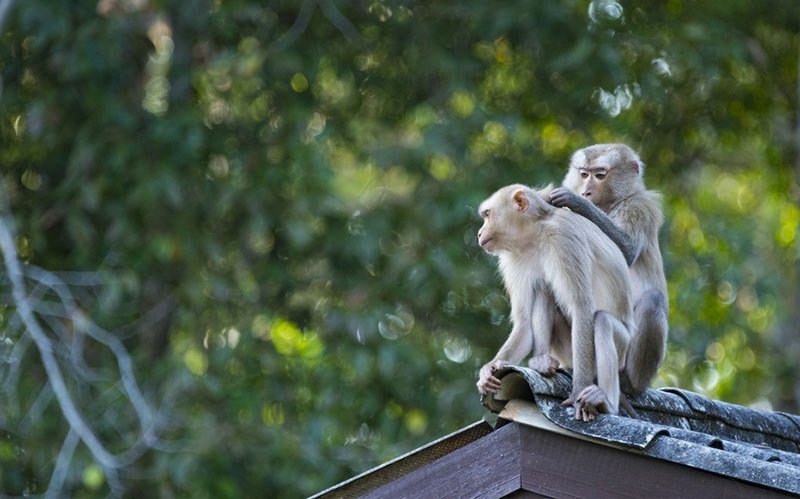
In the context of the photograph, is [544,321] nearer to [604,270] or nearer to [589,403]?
[604,270]

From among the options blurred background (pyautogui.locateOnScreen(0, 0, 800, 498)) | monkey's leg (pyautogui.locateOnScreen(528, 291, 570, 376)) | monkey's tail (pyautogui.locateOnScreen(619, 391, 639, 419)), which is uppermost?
monkey's leg (pyautogui.locateOnScreen(528, 291, 570, 376))

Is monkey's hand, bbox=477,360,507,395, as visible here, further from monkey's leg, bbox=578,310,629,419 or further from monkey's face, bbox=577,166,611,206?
monkey's face, bbox=577,166,611,206

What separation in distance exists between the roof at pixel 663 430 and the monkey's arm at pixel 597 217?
59cm

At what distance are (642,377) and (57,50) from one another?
7.09m

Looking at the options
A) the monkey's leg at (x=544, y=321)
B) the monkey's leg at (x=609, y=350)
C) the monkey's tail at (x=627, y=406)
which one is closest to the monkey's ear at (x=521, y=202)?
the monkey's leg at (x=544, y=321)

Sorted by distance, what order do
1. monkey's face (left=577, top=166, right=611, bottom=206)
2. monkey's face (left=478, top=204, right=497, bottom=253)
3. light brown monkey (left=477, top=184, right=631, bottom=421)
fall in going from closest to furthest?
light brown monkey (left=477, top=184, right=631, bottom=421), monkey's face (left=478, top=204, right=497, bottom=253), monkey's face (left=577, top=166, right=611, bottom=206)

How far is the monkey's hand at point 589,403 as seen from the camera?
4031 millimetres

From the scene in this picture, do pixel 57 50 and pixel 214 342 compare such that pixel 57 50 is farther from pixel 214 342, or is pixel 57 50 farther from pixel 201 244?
pixel 214 342

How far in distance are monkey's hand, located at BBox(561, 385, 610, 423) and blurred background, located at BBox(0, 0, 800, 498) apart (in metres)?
6.10

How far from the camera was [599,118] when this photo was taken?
449 inches

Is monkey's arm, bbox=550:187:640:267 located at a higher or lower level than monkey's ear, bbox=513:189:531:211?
lower

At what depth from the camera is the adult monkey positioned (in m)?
5.27

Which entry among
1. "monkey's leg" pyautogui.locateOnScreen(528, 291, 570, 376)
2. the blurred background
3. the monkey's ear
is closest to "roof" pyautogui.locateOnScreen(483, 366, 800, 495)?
"monkey's leg" pyautogui.locateOnScreen(528, 291, 570, 376)

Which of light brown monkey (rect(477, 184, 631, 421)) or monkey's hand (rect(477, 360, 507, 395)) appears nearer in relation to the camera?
monkey's hand (rect(477, 360, 507, 395))
